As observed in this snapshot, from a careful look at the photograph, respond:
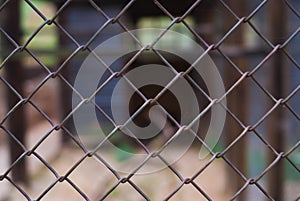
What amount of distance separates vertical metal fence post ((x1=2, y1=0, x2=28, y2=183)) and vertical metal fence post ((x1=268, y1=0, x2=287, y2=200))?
1587mm

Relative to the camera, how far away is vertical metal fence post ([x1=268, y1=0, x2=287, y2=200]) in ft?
6.71

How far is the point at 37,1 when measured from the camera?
361 centimetres

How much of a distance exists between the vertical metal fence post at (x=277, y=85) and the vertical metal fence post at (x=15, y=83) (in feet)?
5.21

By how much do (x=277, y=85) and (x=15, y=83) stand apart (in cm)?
184

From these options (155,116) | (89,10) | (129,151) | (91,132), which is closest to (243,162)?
(155,116)

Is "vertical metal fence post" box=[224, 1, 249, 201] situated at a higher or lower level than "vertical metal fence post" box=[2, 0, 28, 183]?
lower

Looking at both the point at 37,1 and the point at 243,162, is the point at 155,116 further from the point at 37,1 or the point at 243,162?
the point at 37,1

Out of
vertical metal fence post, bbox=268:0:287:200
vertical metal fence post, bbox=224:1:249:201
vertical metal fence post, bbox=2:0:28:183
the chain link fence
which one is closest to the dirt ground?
the chain link fence

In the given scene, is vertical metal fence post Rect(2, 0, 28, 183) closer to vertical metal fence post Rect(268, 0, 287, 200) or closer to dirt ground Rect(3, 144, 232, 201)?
dirt ground Rect(3, 144, 232, 201)

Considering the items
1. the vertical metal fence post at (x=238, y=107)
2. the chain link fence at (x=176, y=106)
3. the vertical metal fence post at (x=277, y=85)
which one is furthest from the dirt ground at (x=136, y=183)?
the vertical metal fence post at (x=277, y=85)

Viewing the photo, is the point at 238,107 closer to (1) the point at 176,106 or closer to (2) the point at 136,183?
(2) the point at 136,183

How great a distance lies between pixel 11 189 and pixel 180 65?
1740 mm

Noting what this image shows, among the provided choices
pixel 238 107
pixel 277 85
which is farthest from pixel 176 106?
pixel 277 85

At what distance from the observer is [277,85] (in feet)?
6.91
